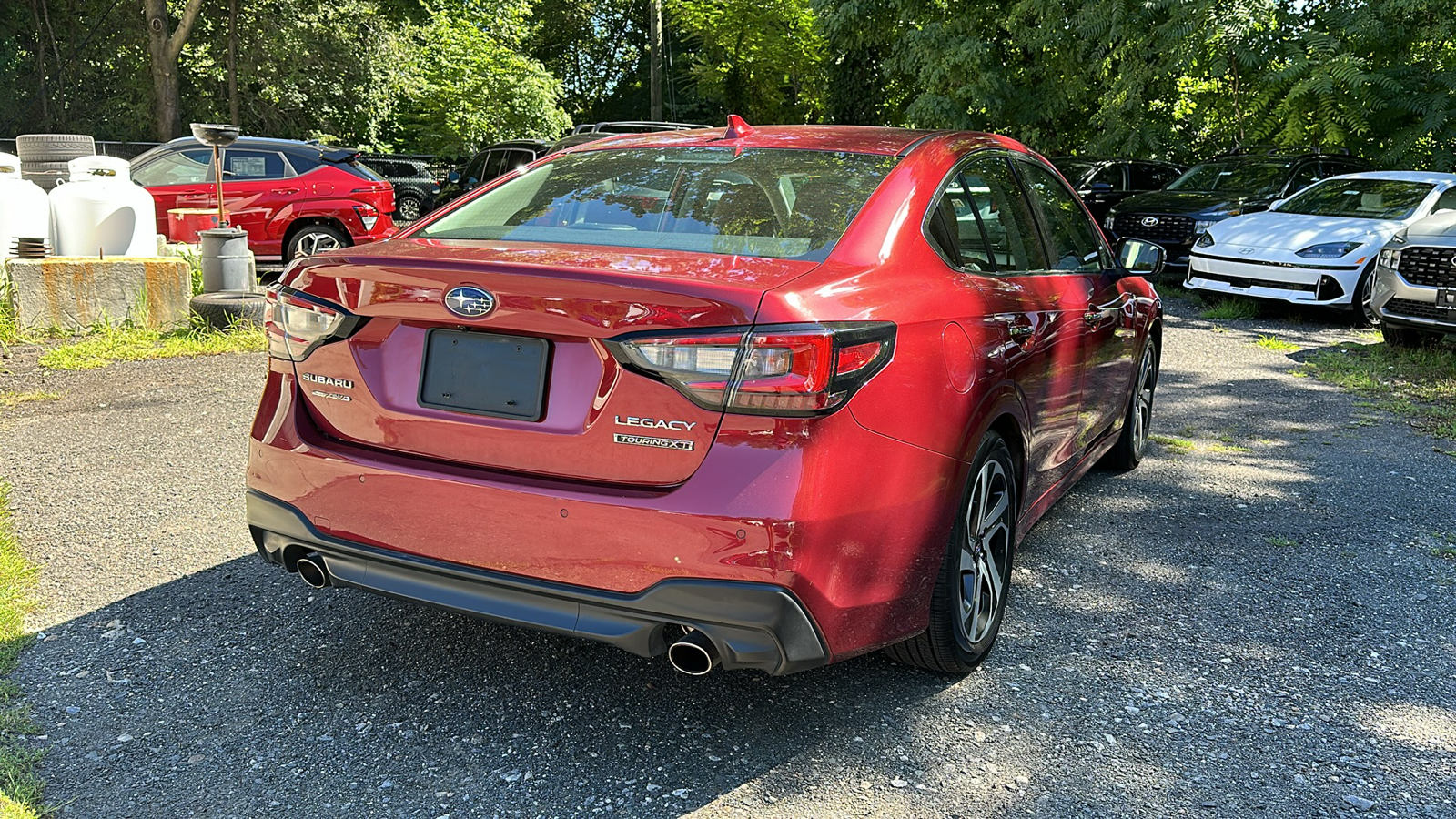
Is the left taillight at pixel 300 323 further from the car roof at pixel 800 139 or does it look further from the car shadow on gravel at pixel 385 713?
the car roof at pixel 800 139

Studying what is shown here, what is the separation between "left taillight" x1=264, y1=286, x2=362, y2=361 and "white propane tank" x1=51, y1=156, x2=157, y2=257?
719 centimetres

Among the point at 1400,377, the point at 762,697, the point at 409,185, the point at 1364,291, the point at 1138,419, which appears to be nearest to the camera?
the point at 762,697

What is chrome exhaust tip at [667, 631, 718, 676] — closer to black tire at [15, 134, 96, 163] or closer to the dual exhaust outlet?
the dual exhaust outlet

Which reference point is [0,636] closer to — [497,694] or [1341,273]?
[497,694]

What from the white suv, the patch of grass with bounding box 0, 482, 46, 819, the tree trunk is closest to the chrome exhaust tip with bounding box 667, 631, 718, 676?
the patch of grass with bounding box 0, 482, 46, 819

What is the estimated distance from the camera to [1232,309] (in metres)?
12.5

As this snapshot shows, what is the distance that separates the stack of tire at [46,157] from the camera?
35.7ft

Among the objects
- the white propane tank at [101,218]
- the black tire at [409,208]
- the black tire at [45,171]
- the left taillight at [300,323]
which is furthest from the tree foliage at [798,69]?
the left taillight at [300,323]

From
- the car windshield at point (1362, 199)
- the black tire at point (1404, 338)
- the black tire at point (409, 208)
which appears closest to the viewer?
the black tire at point (1404, 338)

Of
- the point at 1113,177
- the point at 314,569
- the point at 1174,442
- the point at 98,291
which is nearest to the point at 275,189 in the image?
the point at 98,291

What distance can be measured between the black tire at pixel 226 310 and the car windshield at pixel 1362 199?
10.6 metres

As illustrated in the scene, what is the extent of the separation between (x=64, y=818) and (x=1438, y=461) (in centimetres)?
660

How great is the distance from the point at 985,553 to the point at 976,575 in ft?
0.31

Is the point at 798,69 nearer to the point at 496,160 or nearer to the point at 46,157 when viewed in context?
the point at 496,160
